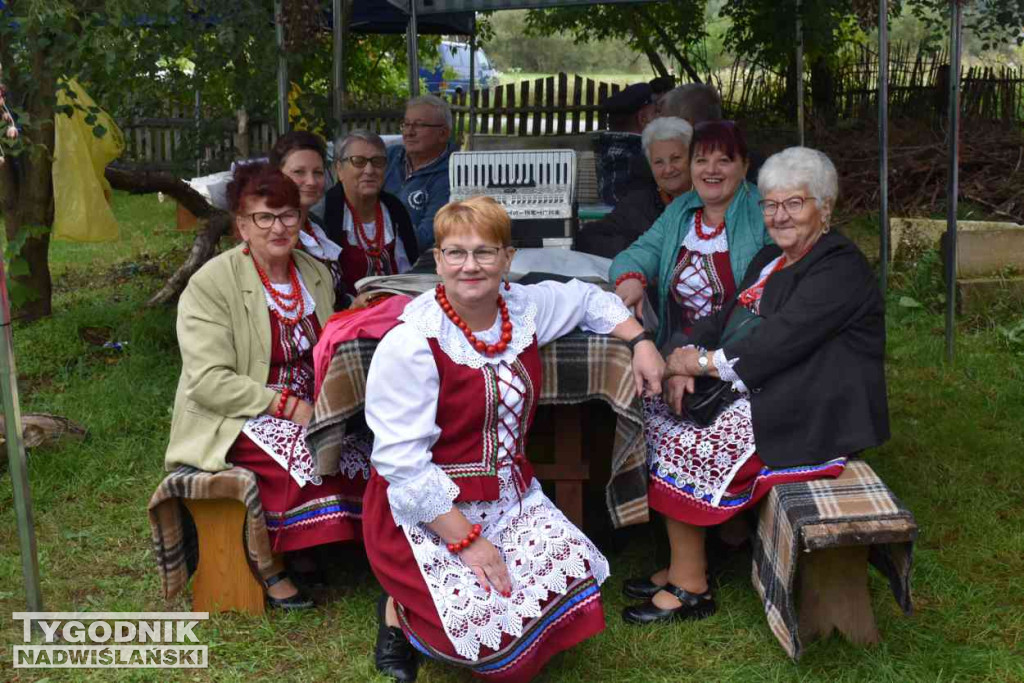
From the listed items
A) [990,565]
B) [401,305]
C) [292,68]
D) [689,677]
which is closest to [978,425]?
[990,565]

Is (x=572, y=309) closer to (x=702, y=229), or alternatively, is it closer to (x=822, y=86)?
(x=702, y=229)

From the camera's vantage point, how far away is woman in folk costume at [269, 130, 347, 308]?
13.3ft

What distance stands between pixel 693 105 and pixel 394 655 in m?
3.25

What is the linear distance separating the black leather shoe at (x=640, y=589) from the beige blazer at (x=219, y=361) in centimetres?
128

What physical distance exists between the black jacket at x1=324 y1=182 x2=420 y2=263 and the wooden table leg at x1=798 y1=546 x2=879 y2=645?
2.30 meters

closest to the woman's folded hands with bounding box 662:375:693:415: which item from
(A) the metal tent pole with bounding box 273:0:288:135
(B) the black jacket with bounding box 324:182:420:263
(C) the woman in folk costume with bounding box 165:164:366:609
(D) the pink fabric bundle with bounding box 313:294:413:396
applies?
(D) the pink fabric bundle with bounding box 313:294:413:396

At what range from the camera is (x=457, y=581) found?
2752mm

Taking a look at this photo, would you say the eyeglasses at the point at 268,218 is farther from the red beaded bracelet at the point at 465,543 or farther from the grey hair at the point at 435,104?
the grey hair at the point at 435,104

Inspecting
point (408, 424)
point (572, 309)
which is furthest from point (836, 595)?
point (408, 424)

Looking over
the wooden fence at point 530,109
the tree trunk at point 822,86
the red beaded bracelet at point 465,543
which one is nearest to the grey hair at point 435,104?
the red beaded bracelet at point 465,543

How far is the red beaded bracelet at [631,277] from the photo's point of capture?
3836mm

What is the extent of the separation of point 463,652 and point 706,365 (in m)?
1.15

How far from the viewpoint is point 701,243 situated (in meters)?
3.83

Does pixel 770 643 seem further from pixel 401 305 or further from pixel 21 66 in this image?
pixel 21 66
